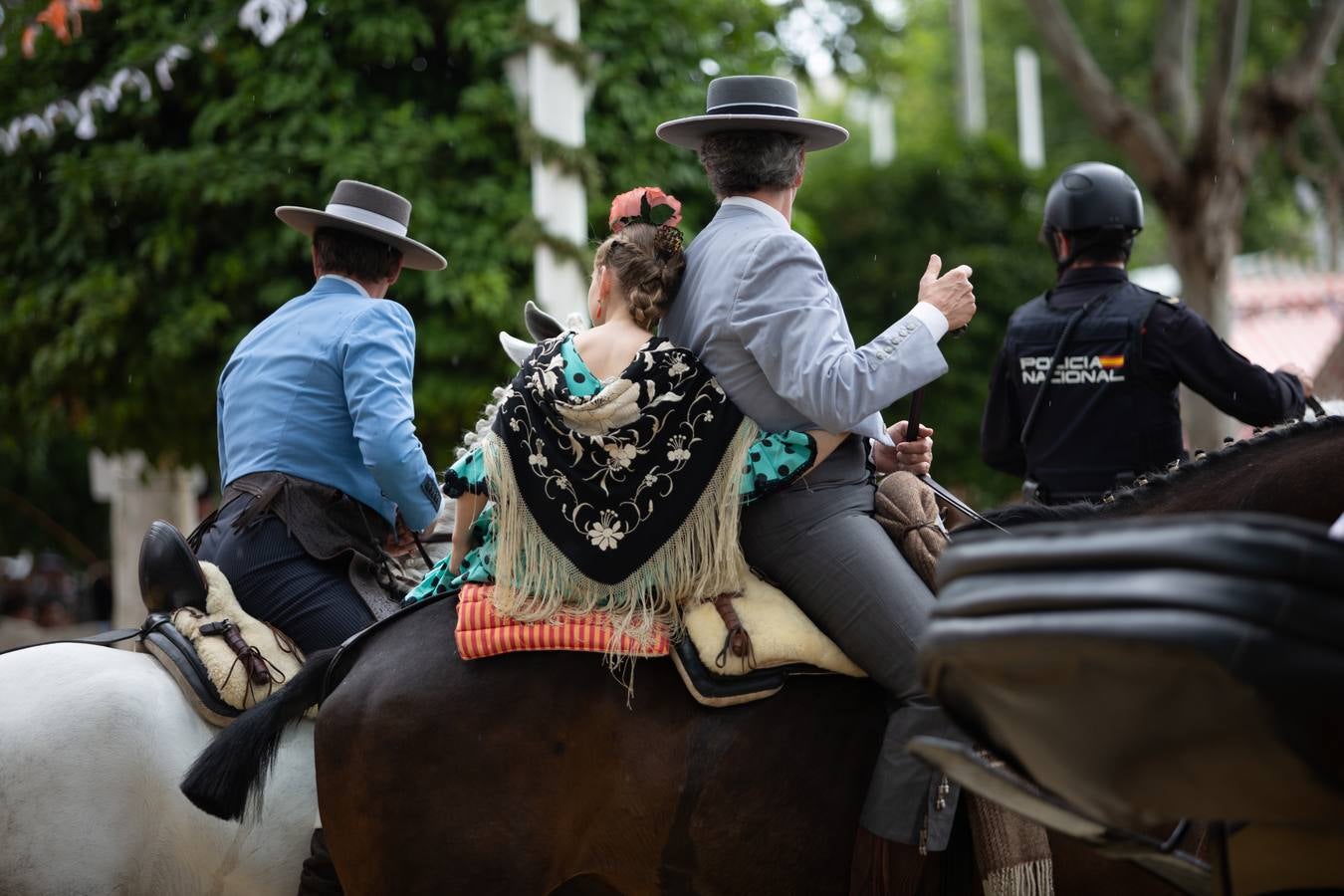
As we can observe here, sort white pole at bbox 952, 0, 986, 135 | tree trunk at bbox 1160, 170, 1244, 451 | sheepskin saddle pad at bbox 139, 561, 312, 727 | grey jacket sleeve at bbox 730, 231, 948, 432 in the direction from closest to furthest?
1. grey jacket sleeve at bbox 730, 231, 948, 432
2. sheepskin saddle pad at bbox 139, 561, 312, 727
3. tree trunk at bbox 1160, 170, 1244, 451
4. white pole at bbox 952, 0, 986, 135

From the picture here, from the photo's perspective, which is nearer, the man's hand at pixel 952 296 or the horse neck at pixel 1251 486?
the horse neck at pixel 1251 486

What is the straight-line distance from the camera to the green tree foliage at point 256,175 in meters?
8.08

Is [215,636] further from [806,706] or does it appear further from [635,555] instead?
[806,706]

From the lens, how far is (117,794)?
4.07m

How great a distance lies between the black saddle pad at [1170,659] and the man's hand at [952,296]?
1.47 m

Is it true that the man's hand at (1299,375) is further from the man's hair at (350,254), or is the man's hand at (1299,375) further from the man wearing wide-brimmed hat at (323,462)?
the man's hair at (350,254)

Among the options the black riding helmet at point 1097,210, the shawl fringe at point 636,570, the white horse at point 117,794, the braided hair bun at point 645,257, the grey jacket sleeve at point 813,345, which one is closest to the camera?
the grey jacket sleeve at point 813,345

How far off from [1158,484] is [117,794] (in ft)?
9.77

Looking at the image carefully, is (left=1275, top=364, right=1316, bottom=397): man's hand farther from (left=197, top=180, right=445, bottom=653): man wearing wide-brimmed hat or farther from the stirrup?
the stirrup

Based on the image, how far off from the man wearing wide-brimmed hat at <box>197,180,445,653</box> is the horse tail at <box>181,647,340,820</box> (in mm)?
719

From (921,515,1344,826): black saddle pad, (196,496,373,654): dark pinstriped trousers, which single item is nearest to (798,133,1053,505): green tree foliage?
(196,496,373,654): dark pinstriped trousers

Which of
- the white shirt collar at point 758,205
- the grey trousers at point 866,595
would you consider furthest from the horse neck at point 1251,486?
the white shirt collar at point 758,205

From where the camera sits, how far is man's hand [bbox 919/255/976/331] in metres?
3.57

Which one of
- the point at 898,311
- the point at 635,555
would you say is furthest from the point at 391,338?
the point at 898,311
